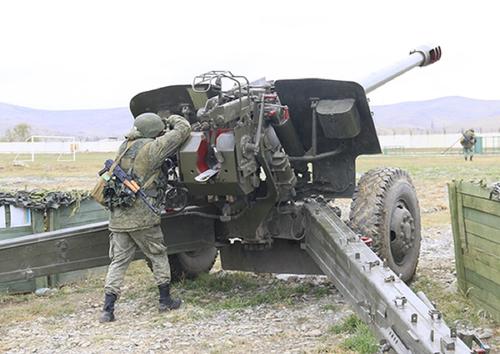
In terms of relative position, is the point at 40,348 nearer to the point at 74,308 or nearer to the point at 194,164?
the point at 74,308

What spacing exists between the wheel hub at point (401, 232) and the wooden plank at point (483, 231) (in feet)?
2.24

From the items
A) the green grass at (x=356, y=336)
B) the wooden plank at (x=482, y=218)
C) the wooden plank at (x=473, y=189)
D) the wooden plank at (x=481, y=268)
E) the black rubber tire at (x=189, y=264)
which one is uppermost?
the wooden plank at (x=473, y=189)

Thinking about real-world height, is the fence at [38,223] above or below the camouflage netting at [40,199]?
below

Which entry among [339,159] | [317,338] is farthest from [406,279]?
[317,338]

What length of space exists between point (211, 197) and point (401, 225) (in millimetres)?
1586

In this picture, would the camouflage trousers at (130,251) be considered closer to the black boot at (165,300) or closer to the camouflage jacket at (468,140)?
the black boot at (165,300)

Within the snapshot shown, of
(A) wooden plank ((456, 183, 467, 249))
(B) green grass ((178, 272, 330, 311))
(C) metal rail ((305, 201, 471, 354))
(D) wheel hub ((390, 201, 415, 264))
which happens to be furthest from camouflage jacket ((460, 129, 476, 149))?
(C) metal rail ((305, 201, 471, 354))

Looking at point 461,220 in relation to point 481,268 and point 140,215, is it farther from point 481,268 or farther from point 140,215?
point 140,215

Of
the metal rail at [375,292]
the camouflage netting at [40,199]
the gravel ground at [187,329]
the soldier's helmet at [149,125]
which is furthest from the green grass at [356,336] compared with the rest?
the camouflage netting at [40,199]

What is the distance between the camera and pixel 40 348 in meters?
4.64

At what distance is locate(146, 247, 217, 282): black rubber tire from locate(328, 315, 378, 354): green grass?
202 cm

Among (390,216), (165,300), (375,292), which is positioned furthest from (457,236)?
(165,300)

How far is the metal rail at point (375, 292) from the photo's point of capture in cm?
331

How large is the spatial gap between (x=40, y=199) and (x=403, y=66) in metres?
3.88
